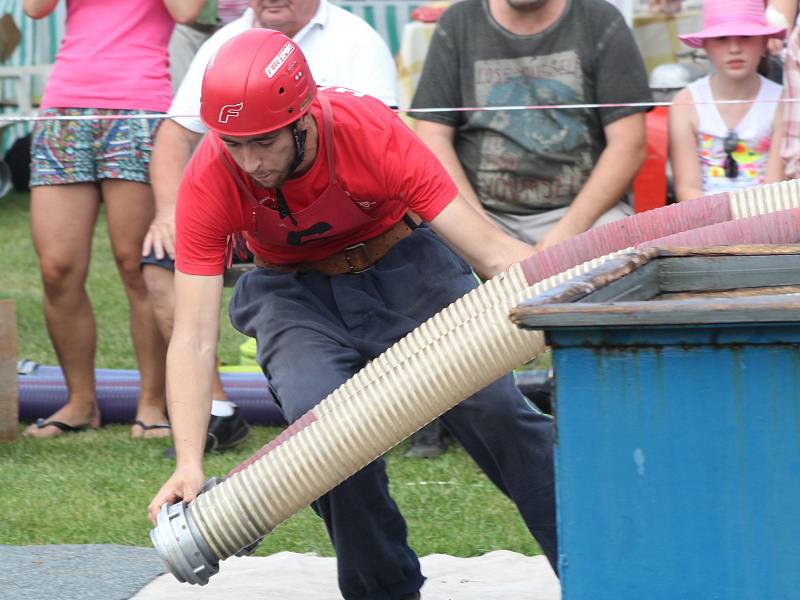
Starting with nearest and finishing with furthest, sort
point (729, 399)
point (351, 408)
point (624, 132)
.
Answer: point (729, 399) < point (351, 408) < point (624, 132)

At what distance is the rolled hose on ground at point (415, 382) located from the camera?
118 inches

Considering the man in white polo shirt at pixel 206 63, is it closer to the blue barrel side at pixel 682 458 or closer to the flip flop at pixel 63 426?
the flip flop at pixel 63 426

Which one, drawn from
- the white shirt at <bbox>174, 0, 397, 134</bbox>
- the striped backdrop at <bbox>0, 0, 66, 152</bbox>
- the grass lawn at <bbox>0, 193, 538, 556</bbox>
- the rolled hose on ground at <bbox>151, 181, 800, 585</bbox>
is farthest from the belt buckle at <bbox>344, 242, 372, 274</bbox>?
the striped backdrop at <bbox>0, 0, 66, 152</bbox>

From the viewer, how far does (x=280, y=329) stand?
12.5 ft

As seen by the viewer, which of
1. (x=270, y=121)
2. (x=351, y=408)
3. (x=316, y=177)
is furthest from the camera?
(x=316, y=177)

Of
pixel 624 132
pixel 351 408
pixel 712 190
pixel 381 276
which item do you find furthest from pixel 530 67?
pixel 351 408

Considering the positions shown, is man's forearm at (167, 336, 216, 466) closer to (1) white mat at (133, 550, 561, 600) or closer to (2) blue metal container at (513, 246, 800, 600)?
(1) white mat at (133, 550, 561, 600)

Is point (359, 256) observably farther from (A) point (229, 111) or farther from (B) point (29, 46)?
(B) point (29, 46)

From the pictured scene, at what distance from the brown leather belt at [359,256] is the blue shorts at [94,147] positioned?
5.87 feet

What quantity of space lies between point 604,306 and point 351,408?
0.89 meters

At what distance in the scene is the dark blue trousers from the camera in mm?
3650

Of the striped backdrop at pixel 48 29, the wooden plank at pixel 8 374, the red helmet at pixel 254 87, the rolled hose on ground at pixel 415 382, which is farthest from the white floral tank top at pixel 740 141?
the striped backdrop at pixel 48 29

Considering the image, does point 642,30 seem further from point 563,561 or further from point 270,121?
point 563,561

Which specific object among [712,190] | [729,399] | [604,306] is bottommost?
[712,190]
